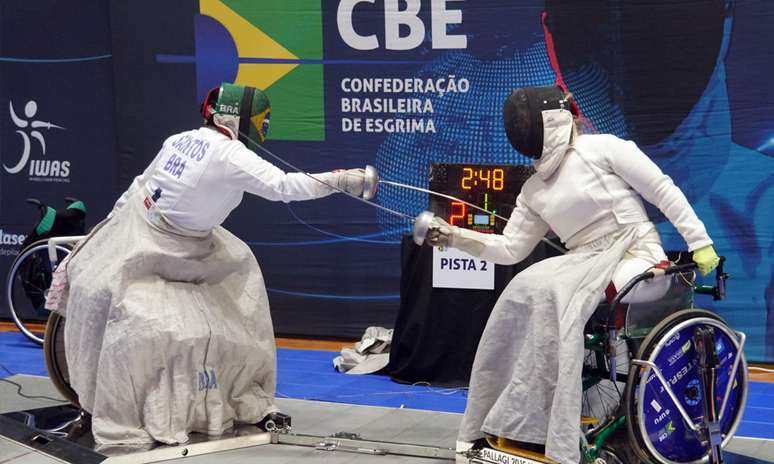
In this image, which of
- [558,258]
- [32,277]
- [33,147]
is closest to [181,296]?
[558,258]

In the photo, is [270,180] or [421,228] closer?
[421,228]

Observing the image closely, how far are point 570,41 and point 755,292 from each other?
153 centimetres

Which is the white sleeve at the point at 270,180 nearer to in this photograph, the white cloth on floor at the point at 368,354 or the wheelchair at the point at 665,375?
the wheelchair at the point at 665,375

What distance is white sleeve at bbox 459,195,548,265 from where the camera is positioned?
3.90m

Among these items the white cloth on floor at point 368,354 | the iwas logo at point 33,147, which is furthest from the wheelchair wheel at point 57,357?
the iwas logo at point 33,147

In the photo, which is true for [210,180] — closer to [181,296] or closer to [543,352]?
[181,296]

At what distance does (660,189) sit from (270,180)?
139 cm

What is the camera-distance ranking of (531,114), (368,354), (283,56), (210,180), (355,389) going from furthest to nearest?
(283,56) < (368,354) < (355,389) < (210,180) < (531,114)

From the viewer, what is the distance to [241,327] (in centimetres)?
438

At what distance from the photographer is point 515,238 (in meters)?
3.92

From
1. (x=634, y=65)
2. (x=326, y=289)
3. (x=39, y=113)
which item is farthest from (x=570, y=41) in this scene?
(x=39, y=113)

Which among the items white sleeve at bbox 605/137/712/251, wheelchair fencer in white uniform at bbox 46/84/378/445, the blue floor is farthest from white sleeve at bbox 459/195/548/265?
the blue floor

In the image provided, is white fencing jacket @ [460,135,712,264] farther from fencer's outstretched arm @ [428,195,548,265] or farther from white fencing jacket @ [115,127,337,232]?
white fencing jacket @ [115,127,337,232]

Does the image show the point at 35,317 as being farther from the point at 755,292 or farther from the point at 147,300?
the point at 755,292
